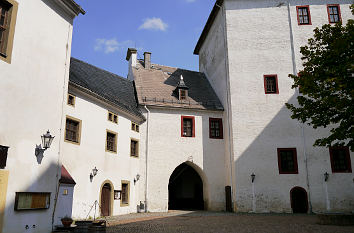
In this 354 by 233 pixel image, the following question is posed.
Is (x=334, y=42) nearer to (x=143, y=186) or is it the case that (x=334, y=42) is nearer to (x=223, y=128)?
(x=223, y=128)

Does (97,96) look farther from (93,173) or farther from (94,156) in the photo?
(93,173)

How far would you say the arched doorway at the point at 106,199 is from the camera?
16.5 metres

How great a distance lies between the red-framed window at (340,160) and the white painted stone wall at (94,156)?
1301 cm

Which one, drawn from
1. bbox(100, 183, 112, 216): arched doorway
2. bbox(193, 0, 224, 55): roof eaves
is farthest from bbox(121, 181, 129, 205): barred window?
bbox(193, 0, 224, 55): roof eaves

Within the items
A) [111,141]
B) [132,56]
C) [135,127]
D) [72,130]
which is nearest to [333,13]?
[132,56]

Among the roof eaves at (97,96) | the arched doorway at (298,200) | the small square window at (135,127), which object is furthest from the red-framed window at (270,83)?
the small square window at (135,127)

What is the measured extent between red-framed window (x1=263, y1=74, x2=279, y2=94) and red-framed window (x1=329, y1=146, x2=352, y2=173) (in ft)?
18.0

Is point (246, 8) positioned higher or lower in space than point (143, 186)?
higher

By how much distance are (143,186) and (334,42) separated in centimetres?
1392

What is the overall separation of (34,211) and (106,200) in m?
8.19

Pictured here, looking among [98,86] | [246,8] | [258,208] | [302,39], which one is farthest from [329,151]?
[98,86]

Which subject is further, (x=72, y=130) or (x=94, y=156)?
(x=94, y=156)

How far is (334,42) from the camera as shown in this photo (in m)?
11.8

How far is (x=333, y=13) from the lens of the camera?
2309cm
